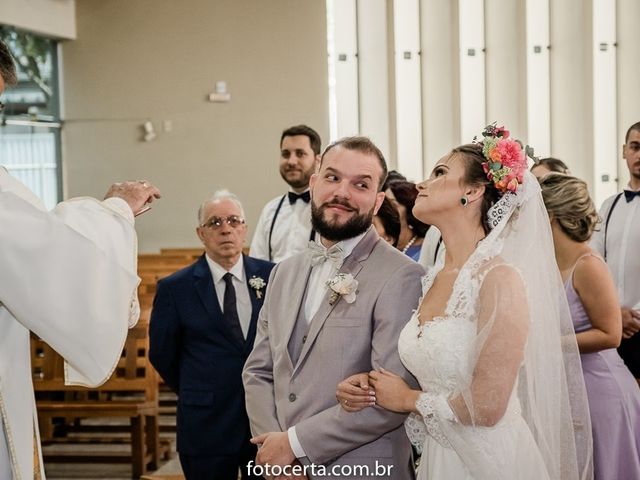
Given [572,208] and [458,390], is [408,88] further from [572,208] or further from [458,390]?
[458,390]

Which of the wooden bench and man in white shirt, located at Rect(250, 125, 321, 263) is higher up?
man in white shirt, located at Rect(250, 125, 321, 263)

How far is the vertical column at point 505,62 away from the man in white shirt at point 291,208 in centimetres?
567

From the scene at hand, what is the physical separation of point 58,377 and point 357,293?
3931 mm

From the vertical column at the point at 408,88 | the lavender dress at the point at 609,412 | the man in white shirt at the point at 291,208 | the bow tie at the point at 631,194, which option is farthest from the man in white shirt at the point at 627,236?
the vertical column at the point at 408,88

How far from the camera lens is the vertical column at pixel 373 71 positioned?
11.9 meters

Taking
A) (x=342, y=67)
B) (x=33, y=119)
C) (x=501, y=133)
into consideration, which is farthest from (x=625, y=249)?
(x=33, y=119)

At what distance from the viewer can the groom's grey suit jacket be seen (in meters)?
2.76

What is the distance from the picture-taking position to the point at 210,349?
406cm

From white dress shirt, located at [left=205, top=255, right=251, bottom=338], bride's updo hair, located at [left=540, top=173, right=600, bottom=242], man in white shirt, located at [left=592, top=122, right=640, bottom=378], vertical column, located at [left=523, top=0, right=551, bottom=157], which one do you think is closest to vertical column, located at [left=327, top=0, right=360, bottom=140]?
vertical column, located at [left=523, top=0, right=551, bottom=157]

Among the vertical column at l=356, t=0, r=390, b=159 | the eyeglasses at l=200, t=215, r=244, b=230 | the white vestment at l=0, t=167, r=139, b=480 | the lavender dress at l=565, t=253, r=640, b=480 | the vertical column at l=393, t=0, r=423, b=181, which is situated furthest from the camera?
the vertical column at l=356, t=0, r=390, b=159

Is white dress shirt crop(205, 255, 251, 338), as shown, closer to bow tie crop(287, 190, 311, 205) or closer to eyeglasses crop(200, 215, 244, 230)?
eyeglasses crop(200, 215, 244, 230)

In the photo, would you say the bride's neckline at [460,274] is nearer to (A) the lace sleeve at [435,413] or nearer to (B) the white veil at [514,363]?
(B) the white veil at [514,363]

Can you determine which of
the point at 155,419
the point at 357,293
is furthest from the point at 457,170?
the point at 155,419

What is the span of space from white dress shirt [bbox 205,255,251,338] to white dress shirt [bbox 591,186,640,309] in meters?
2.16
